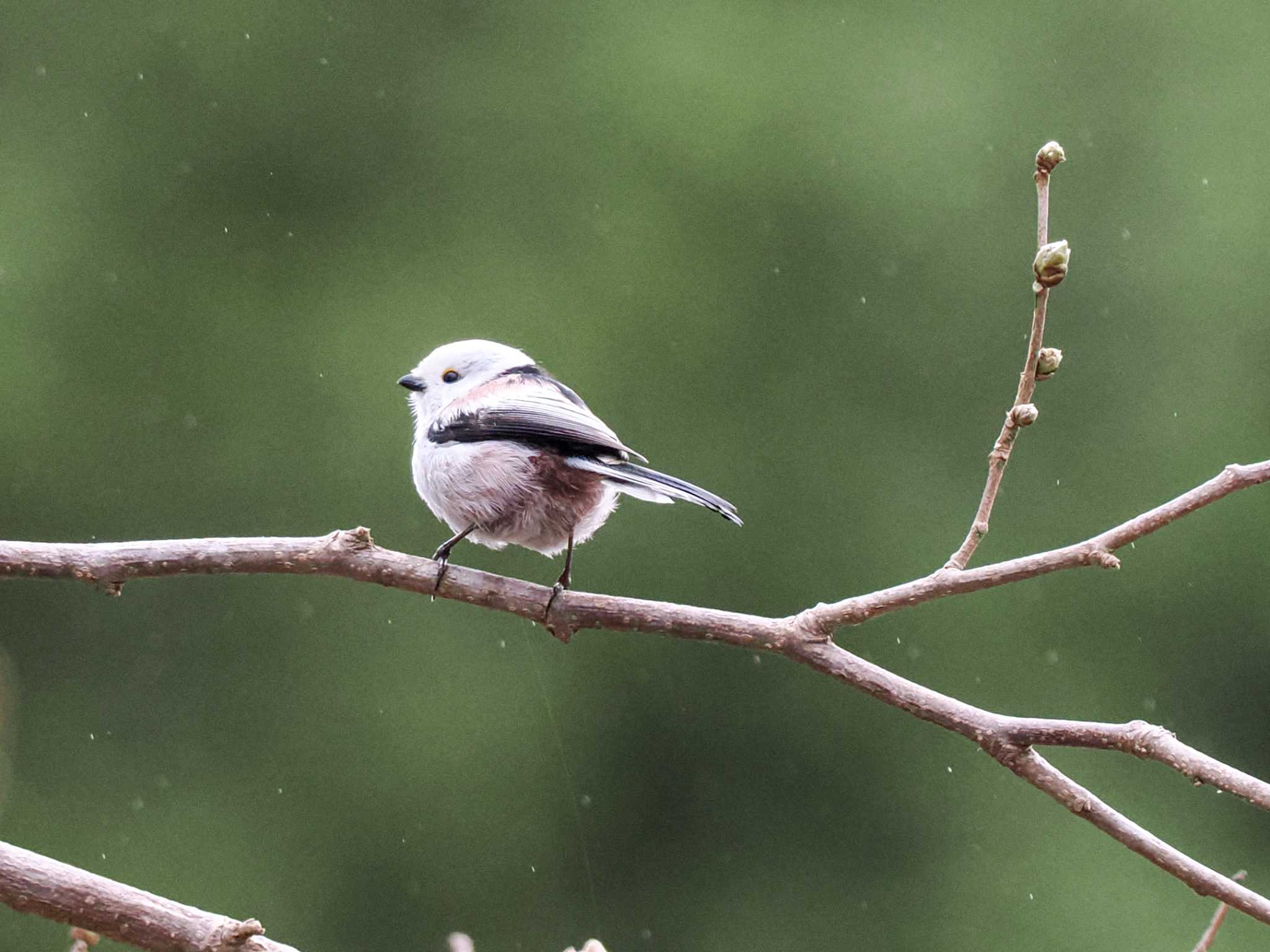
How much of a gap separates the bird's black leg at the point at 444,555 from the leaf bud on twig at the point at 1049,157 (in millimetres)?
1268

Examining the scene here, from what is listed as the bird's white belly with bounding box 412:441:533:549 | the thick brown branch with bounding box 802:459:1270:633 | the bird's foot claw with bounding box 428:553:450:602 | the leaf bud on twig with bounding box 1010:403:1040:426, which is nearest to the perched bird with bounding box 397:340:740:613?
the bird's white belly with bounding box 412:441:533:549

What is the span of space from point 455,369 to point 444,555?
37.2 inches

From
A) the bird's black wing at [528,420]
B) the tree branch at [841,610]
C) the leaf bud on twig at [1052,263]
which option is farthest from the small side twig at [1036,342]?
the bird's black wing at [528,420]

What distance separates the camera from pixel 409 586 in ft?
8.86

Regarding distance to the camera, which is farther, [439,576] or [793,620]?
[439,576]

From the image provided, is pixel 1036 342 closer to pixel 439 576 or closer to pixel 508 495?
pixel 439 576

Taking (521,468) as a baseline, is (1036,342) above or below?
above

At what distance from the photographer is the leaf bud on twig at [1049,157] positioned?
2.10m

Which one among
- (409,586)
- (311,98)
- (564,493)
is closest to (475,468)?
(564,493)

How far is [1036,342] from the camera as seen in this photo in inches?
84.8

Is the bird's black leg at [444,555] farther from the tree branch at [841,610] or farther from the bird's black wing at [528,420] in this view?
the bird's black wing at [528,420]

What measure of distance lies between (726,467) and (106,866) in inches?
153

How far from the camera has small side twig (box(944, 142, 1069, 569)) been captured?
83.0 inches

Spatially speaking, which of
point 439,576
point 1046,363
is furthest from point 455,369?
point 1046,363
